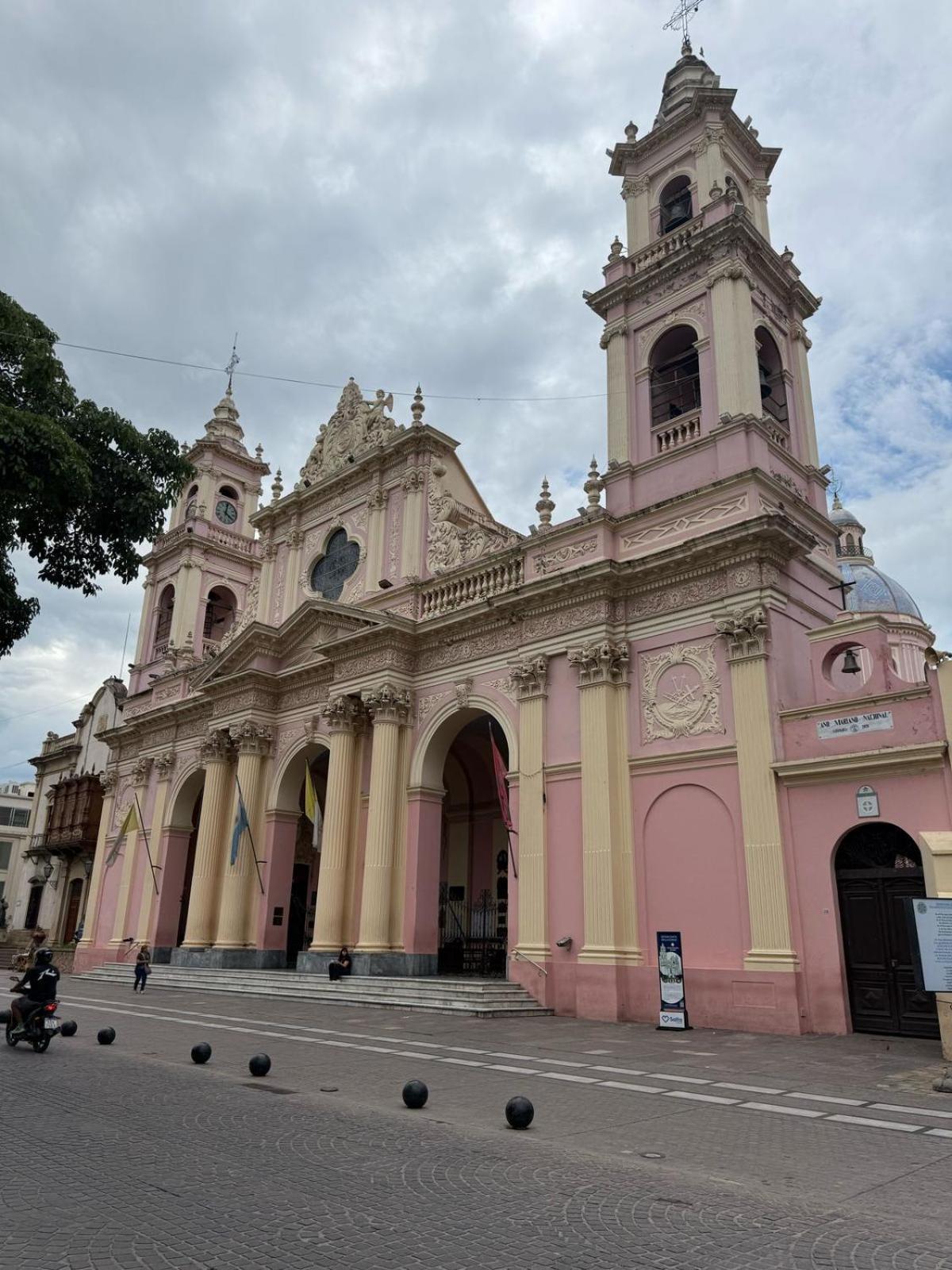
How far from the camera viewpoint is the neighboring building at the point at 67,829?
44.1m

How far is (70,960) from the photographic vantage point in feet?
116

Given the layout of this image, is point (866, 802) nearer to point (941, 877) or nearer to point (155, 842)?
point (941, 877)

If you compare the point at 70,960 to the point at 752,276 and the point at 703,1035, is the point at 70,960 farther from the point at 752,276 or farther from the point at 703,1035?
the point at 752,276

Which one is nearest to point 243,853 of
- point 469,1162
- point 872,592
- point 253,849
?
point 253,849

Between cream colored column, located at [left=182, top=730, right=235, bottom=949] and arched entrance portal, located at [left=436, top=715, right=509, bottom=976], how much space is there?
7.39 meters

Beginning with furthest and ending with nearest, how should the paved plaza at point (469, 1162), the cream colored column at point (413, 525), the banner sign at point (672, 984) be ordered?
the cream colored column at point (413, 525) → the banner sign at point (672, 984) → the paved plaza at point (469, 1162)

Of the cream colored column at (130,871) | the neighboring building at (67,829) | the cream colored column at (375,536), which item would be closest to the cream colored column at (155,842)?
the cream colored column at (130,871)

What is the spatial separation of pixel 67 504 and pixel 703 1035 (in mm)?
13392

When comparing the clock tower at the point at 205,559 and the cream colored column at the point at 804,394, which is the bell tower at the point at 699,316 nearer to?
the cream colored column at the point at 804,394

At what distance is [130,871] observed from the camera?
1336 inches

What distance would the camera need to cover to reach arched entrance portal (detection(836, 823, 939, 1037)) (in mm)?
15141

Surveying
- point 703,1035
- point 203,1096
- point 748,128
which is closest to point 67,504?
point 203,1096

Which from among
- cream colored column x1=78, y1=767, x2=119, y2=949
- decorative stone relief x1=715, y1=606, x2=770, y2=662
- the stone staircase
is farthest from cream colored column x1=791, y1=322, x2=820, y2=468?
cream colored column x1=78, y1=767, x2=119, y2=949

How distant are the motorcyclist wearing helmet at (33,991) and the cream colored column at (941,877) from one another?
1183 centimetres
